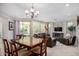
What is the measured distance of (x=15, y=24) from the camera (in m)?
1.97

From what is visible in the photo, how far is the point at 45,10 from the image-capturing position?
199 centimetres

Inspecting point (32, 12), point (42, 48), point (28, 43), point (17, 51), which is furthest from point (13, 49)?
point (32, 12)

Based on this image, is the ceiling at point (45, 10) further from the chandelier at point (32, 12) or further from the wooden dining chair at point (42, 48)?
the wooden dining chair at point (42, 48)

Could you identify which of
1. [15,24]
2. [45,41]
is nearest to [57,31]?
[45,41]

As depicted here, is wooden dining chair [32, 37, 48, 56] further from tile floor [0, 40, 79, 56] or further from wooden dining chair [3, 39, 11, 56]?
wooden dining chair [3, 39, 11, 56]

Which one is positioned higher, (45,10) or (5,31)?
(45,10)

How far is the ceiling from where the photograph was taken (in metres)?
1.95

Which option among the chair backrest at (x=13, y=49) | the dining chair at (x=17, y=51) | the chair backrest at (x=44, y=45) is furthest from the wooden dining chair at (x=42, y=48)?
the chair backrest at (x=13, y=49)

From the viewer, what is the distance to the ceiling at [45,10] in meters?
1.95

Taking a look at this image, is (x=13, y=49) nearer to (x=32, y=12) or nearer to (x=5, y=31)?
(x=5, y=31)

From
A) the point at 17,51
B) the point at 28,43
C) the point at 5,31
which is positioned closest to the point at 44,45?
the point at 28,43

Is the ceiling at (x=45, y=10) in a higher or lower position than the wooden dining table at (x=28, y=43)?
higher

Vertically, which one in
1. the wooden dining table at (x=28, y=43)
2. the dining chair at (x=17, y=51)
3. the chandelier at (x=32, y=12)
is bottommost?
the dining chair at (x=17, y=51)

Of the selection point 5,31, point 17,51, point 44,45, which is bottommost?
point 17,51
